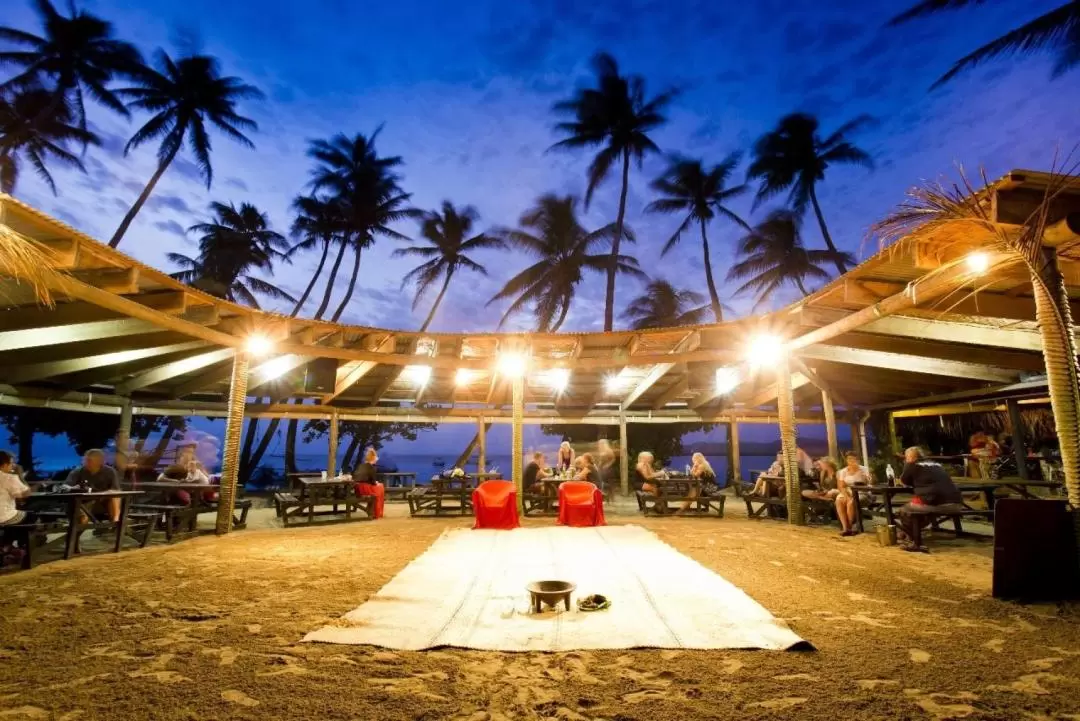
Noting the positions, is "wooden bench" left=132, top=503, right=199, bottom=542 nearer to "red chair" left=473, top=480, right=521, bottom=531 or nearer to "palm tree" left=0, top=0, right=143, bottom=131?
"red chair" left=473, top=480, right=521, bottom=531

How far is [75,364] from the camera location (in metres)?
8.20

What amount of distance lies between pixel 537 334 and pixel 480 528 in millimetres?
3481

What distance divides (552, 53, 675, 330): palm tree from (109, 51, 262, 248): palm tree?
41.3ft

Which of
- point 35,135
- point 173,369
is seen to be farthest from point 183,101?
point 173,369

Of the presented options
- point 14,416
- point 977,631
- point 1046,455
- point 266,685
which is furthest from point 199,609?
point 14,416

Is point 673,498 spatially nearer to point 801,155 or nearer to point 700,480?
point 700,480

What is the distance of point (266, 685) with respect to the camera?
2.44m

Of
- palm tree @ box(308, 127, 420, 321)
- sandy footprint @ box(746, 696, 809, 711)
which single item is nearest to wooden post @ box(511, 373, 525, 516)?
sandy footprint @ box(746, 696, 809, 711)

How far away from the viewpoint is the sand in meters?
2.21

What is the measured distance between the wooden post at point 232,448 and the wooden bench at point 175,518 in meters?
0.34

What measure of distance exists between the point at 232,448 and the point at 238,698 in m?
6.21

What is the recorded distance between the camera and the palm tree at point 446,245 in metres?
22.4

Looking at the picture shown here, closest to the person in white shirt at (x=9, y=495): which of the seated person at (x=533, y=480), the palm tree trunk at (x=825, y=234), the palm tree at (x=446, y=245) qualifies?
the seated person at (x=533, y=480)

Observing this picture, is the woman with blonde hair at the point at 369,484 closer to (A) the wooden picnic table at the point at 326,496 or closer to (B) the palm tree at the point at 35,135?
(A) the wooden picnic table at the point at 326,496
